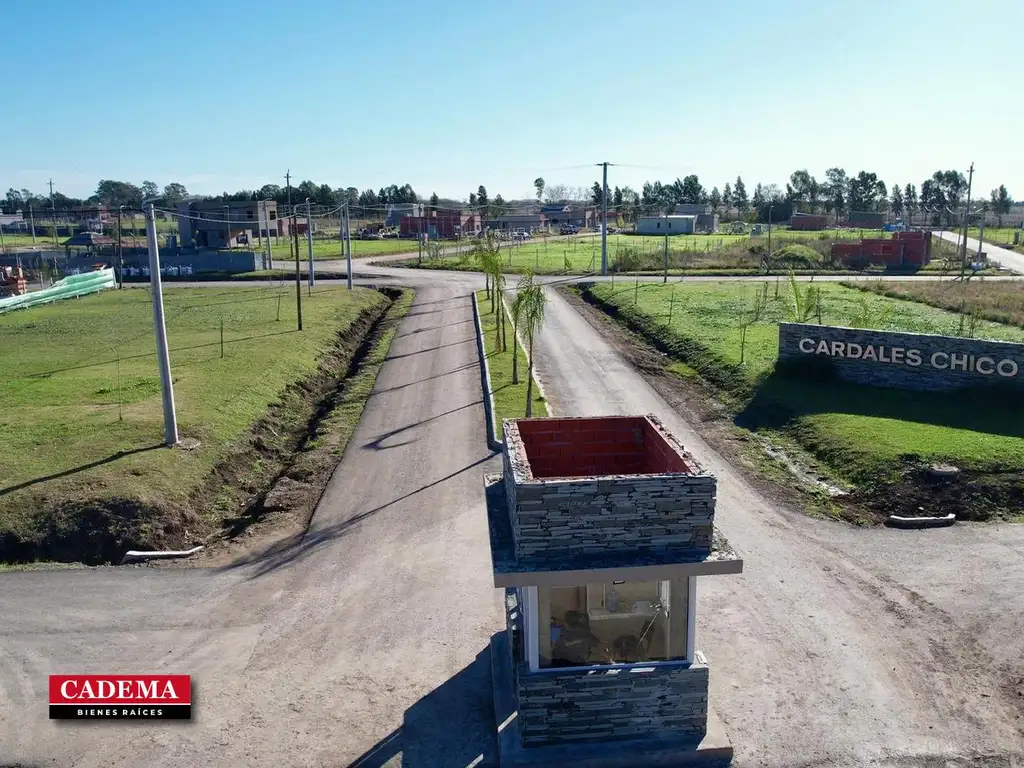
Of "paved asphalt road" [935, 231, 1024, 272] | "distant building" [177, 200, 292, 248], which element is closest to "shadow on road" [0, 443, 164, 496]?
"distant building" [177, 200, 292, 248]

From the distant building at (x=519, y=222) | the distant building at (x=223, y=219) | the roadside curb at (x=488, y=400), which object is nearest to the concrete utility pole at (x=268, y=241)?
the distant building at (x=223, y=219)

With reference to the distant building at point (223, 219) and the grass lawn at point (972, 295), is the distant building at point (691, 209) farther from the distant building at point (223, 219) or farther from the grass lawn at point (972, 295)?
the grass lawn at point (972, 295)

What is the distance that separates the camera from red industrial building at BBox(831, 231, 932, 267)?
65562 millimetres

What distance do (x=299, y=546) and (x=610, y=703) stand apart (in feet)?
28.4

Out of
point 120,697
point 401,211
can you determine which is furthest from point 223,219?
point 120,697

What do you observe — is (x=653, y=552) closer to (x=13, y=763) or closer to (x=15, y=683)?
(x=13, y=763)

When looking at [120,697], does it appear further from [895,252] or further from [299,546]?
A: [895,252]

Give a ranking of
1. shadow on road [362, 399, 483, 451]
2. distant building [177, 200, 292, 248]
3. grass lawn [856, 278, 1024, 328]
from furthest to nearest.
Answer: distant building [177, 200, 292, 248]
grass lawn [856, 278, 1024, 328]
shadow on road [362, 399, 483, 451]

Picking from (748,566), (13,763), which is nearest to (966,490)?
(748,566)

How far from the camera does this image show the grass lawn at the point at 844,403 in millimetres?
20234

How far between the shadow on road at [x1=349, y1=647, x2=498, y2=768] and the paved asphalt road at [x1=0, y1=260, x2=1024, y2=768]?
0.03 m

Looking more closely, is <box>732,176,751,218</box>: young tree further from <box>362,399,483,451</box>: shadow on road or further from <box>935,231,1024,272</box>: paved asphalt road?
<box>362,399,483,451</box>: shadow on road

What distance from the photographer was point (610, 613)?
10789mm

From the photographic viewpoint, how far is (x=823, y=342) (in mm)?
27188
